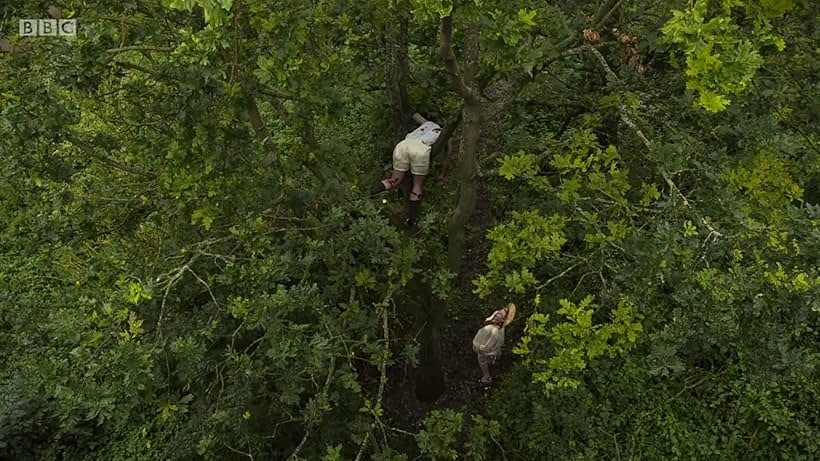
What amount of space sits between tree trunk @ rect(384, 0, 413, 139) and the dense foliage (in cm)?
3

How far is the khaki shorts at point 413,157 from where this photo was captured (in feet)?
18.1

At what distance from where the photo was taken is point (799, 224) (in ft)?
10.9

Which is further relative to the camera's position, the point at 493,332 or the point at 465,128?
the point at 493,332

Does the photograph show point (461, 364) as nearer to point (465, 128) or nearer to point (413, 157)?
point (413, 157)

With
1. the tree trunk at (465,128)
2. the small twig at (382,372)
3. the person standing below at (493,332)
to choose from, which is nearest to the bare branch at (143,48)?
the tree trunk at (465,128)

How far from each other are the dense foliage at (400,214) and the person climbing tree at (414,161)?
1.01ft

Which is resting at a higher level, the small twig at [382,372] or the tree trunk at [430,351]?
the small twig at [382,372]

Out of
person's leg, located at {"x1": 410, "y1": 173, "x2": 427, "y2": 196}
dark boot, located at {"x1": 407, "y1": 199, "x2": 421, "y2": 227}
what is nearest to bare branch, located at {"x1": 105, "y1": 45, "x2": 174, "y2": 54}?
person's leg, located at {"x1": 410, "y1": 173, "x2": 427, "y2": 196}

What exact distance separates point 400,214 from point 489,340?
1396 millimetres

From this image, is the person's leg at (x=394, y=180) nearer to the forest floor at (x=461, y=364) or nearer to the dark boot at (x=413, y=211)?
the dark boot at (x=413, y=211)

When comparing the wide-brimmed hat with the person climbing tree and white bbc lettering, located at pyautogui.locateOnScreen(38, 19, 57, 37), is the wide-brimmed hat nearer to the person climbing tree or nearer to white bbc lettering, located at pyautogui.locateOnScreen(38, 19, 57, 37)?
the person climbing tree

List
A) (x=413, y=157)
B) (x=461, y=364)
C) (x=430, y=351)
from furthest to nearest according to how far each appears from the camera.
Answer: (x=461, y=364), (x=430, y=351), (x=413, y=157)

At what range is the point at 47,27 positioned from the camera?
3.62 m

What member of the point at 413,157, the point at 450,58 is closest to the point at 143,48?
the point at 450,58
